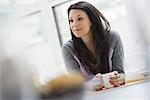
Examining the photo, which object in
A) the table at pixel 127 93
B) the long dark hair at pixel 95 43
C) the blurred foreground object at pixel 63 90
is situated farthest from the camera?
the long dark hair at pixel 95 43

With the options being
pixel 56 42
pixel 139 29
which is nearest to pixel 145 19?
pixel 139 29

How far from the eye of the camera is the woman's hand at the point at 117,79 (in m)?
0.74

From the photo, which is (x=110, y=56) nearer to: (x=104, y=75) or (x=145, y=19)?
(x=104, y=75)

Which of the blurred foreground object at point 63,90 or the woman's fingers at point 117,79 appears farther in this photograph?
the woman's fingers at point 117,79

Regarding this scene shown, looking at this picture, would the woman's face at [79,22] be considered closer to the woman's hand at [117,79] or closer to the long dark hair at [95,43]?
the long dark hair at [95,43]

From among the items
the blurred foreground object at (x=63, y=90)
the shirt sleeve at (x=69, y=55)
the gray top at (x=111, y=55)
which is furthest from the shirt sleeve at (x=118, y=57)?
the blurred foreground object at (x=63, y=90)

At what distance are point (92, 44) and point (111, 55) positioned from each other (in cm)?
7

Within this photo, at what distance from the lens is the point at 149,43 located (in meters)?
0.66

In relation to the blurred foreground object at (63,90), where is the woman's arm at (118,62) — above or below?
below

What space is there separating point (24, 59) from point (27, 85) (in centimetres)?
5

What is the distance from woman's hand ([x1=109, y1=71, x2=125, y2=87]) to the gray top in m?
0.01

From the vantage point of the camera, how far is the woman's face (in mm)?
745

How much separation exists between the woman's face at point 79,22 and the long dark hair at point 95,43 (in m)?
0.01

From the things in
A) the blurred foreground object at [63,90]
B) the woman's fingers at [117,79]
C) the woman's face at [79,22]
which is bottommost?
the woman's fingers at [117,79]
